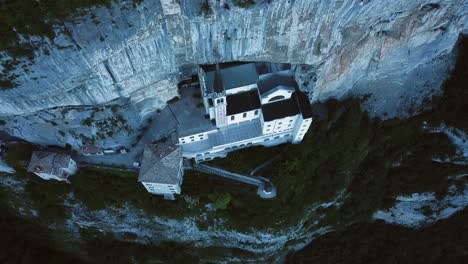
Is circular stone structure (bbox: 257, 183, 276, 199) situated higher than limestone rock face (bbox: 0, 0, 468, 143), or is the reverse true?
limestone rock face (bbox: 0, 0, 468, 143)

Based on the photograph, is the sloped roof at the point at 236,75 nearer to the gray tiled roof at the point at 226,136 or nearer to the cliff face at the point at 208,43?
the cliff face at the point at 208,43

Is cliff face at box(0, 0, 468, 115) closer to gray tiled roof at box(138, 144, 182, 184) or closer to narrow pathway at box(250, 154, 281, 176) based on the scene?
gray tiled roof at box(138, 144, 182, 184)

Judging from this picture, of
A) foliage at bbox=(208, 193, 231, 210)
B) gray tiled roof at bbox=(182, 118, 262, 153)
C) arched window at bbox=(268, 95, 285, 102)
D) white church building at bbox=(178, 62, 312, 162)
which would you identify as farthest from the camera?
foliage at bbox=(208, 193, 231, 210)

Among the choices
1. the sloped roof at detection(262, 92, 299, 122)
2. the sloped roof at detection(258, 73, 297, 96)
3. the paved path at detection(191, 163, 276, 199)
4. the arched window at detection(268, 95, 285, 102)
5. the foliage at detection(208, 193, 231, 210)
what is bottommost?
the foliage at detection(208, 193, 231, 210)

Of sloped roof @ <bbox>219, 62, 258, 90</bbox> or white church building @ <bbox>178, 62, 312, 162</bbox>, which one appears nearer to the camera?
white church building @ <bbox>178, 62, 312, 162</bbox>

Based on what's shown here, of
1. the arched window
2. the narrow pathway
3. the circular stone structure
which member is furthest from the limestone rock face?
the circular stone structure

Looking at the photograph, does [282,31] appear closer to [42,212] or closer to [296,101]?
[296,101]

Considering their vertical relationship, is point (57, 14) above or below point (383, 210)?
above

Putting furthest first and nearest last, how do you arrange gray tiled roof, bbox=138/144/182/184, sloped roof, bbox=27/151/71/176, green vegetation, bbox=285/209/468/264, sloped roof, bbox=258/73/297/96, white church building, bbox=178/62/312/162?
1. green vegetation, bbox=285/209/468/264
2. sloped roof, bbox=27/151/71/176
3. sloped roof, bbox=258/73/297/96
4. gray tiled roof, bbox=138/144/182/184
5. white church building, bbox=178/62/312/162

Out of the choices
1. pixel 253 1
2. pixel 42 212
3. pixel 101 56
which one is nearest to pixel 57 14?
pixel 101 56
